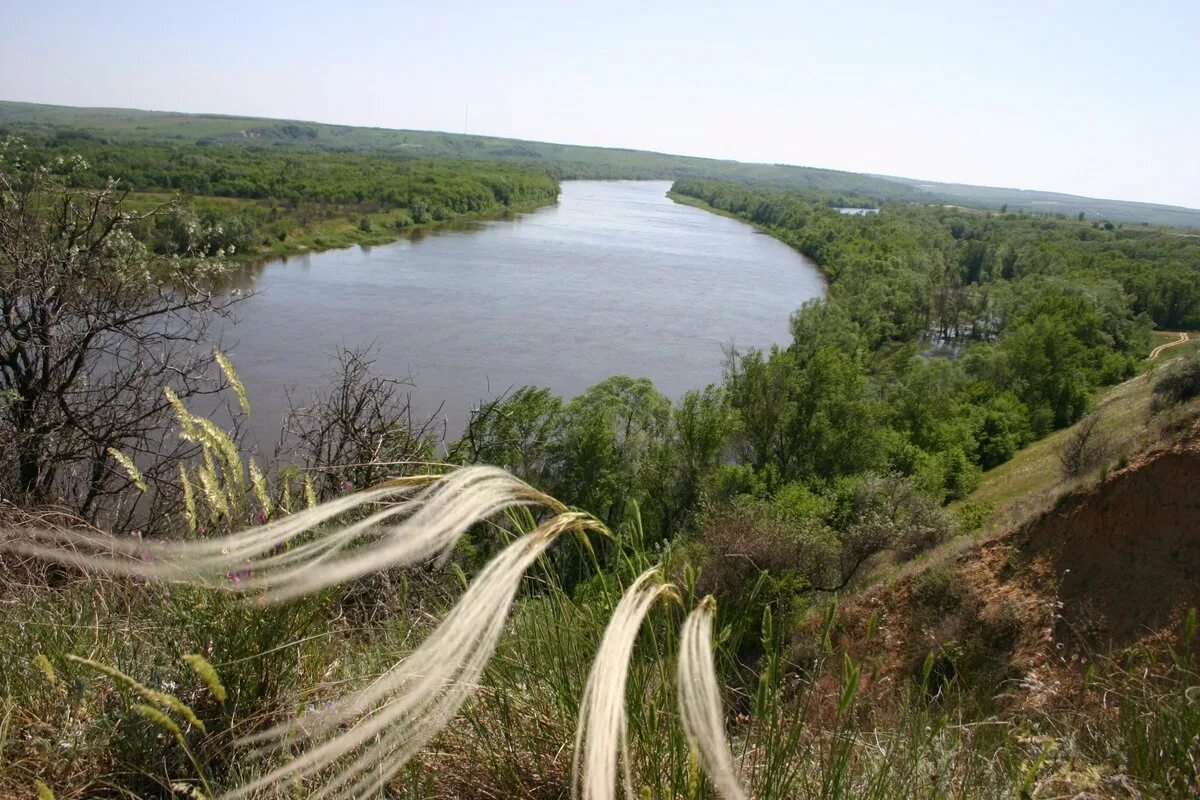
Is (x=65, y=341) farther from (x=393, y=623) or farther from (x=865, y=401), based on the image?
(x=865, y=401)

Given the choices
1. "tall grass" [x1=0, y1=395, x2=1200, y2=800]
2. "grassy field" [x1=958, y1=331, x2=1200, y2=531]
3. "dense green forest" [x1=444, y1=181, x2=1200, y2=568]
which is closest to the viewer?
"tall grass" [x1=0, y1=395, x2=1200, y2=800]

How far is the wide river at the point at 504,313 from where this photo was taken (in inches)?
840

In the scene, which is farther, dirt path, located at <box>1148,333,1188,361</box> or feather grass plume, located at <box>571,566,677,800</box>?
dirt path, located at <box>1148,333,1188,361</box>

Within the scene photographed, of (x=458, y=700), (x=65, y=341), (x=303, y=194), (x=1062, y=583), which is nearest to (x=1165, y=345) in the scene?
(x=1062, y=583)

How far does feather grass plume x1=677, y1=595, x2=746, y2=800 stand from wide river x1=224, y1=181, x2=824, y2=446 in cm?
1029

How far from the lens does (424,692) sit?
3.34 feet

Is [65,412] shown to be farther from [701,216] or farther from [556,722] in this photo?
[701,216]

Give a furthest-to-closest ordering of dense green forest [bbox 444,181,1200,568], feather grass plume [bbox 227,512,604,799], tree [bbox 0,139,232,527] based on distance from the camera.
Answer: dense green forest [bbox 444,181,1200,568], tree [bbox 0,139,232,527], feather grass plume [bbox 227,512,604,799]

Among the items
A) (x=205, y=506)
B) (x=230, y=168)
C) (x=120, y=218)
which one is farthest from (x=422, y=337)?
(x=230, y=168)

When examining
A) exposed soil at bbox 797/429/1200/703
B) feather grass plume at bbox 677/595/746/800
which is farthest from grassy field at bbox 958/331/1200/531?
feather grass plume at bbox 677/595/746/800

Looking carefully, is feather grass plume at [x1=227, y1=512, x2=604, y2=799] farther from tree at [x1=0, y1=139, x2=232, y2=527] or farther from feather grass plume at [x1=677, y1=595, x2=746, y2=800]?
tree at [x1=0, y1=139, x2=232, y2=527]

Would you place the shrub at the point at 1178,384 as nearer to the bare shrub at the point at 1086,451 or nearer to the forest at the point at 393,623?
the forest at the point at 393,623

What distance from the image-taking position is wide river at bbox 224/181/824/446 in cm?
2134

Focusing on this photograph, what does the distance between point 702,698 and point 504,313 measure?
1164 inches
